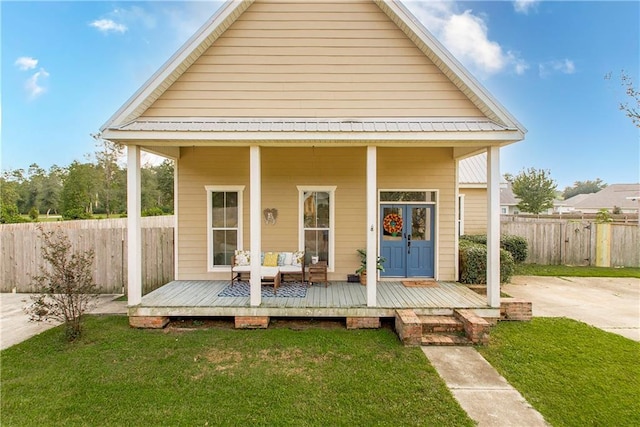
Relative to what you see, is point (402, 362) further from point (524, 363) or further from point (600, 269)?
point (600, 269)

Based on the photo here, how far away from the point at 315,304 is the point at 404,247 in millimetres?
3370

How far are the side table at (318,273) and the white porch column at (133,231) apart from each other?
3.70 m

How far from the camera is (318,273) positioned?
298 inches

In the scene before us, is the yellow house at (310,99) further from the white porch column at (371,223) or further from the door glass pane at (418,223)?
the door glass pane at (418,223)

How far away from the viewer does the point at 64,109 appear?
20141mm

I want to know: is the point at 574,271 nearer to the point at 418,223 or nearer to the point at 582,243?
the point at 582,243

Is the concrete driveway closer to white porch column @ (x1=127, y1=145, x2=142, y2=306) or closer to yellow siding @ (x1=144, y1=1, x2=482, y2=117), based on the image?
yellow siding @ (x1=144, y1=1, x2=482, y2=117)

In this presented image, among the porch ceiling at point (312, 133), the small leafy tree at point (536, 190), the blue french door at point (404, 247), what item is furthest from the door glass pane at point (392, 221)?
the small leafy tree at point (536, 190)

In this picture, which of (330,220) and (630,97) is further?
(630,97)

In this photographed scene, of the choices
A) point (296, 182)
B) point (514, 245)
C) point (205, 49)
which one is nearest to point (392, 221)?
point (296, 182)

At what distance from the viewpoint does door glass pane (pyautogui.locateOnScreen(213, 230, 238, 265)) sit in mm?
8203

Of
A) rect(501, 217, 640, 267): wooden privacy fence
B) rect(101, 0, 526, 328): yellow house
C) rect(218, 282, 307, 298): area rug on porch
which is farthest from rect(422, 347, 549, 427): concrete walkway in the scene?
rect(501, 217, 640, 267): wooden privacy fence

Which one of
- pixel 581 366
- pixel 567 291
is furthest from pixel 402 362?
pixel 567 291

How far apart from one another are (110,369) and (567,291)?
11062 millimetres
